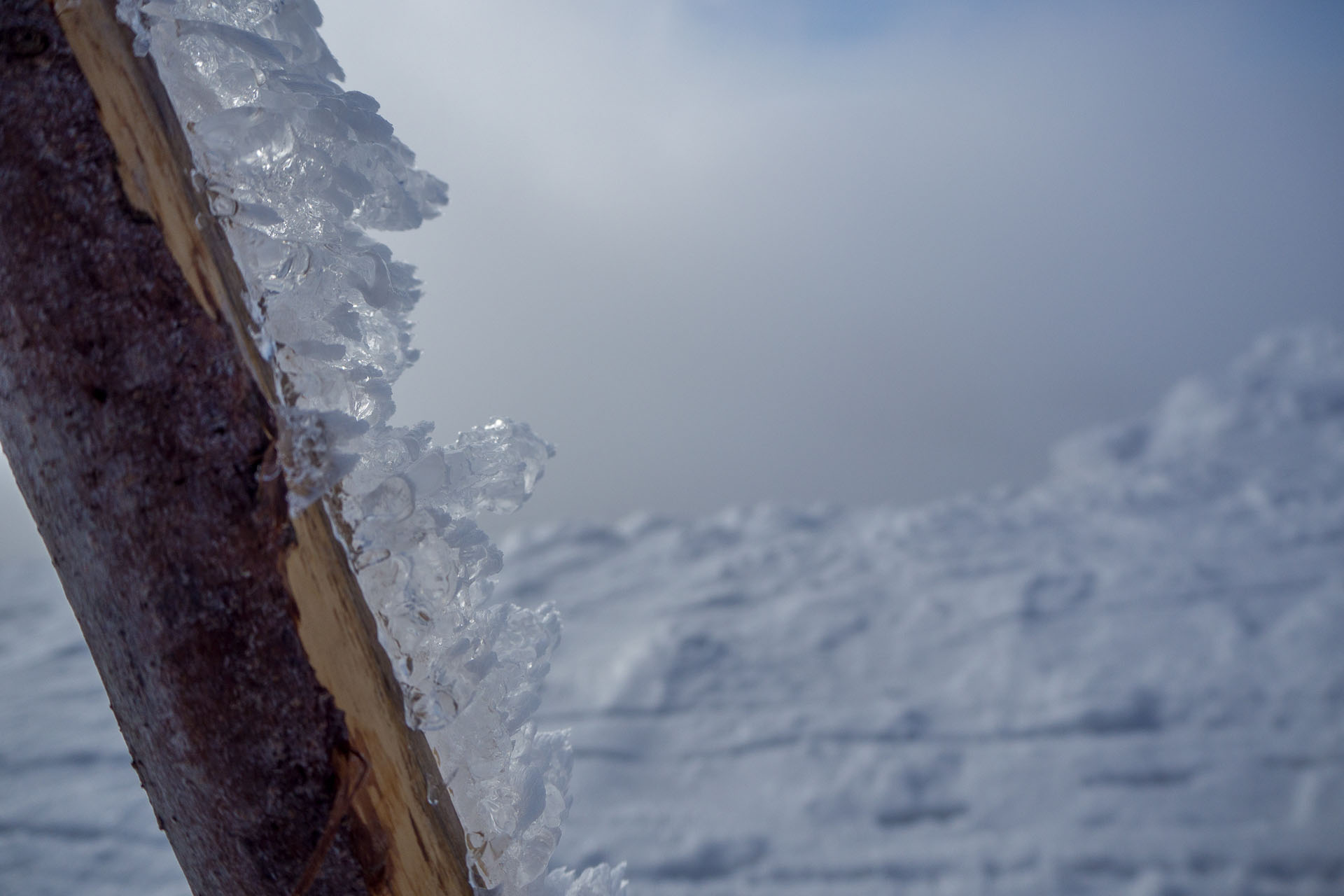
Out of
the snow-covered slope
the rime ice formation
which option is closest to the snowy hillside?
the snow-covered slope

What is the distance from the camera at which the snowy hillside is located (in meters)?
0.71

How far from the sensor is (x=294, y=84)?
0.71ft

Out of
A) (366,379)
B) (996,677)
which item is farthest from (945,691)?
(366,379)

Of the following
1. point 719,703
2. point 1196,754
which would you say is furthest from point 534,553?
point 1196,754

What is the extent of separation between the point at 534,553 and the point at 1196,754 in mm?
809

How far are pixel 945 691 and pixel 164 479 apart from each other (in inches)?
34.1

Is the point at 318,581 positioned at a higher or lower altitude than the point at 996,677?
lower

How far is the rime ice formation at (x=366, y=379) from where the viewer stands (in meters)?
0.20

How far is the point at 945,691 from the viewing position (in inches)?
36.2

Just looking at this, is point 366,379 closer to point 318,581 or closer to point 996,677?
point 318,581

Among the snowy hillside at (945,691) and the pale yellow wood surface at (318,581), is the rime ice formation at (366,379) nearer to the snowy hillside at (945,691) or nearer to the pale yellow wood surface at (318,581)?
the pale yellow wood surface at (318,581)

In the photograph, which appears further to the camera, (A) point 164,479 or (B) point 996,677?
(B) point 996,677

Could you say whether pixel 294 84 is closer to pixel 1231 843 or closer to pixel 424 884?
pixel 424 884

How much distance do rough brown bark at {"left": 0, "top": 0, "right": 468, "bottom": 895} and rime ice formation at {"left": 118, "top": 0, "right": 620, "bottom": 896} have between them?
11mm
